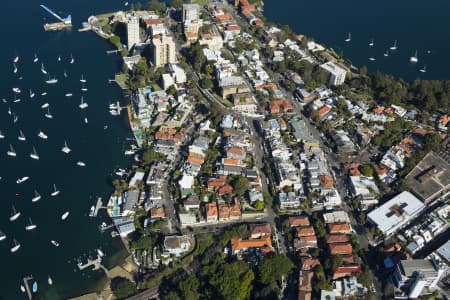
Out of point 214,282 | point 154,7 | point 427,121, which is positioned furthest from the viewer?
point 154,7

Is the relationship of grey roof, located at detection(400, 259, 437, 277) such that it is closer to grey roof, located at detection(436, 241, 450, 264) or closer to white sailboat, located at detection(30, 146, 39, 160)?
grey roof, located at detection(436, 241, 450, 264)

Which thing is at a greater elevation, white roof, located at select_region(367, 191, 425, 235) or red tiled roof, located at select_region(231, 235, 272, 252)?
white roof, located at select_region(367, 191, 425, 235)

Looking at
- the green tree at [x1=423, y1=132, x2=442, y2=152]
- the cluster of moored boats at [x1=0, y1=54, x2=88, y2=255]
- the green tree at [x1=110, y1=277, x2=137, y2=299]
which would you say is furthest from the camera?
the green tree at [x1=423, y1=132, x2=442, y2=152]

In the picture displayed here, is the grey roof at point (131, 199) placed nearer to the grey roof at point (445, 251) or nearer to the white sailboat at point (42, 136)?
the white sailboat at point (42, 136)

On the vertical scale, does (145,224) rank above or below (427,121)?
below

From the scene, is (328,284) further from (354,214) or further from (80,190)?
(80,190)

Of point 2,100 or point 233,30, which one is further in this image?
point 233,30

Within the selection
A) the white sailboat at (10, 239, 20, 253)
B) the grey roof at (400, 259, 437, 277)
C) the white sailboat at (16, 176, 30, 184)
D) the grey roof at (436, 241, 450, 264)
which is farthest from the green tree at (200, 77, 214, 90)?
the grey roof at (436, 241, 450, 264)

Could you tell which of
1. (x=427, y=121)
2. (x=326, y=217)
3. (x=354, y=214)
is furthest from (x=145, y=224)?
(x=427, y=121)
